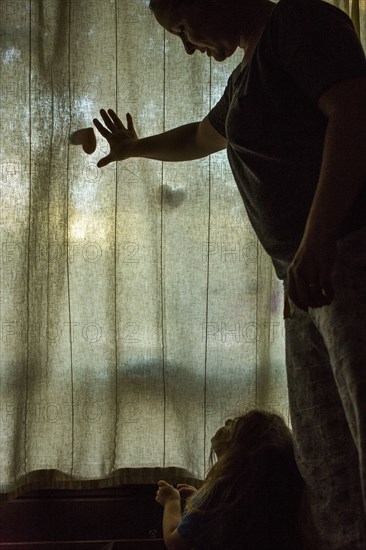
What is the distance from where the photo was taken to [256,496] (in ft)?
3.65

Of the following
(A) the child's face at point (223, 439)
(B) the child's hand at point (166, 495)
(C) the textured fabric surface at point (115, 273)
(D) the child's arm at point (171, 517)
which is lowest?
(D) the child's arm at point (171, 517)

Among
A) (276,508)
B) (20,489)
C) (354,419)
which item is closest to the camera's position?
(354,419)

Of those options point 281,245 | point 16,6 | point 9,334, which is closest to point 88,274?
point 9,334

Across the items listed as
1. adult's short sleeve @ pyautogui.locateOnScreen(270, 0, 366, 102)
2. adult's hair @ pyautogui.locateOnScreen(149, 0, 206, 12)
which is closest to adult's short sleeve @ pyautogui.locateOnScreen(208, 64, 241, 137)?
adult's hair @ pyautogui.locateOnScreen(149, 0, 206, 12)

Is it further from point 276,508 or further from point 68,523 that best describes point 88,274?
point 276,508

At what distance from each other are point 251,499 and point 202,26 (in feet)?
2.50

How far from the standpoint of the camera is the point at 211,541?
112 cm

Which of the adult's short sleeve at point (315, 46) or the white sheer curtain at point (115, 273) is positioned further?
the white sheer curtain at point (115, 273)

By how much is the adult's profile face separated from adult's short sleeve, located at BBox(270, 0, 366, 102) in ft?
0.51

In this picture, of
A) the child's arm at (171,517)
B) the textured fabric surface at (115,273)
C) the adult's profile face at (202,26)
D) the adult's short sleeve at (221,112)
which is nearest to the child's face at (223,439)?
the child's arm at (171,517)

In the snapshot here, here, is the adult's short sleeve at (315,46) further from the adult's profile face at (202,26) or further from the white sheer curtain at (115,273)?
the white sheer curtain at (115,273)

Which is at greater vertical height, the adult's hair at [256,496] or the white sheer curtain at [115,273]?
the white sheer curtain at [115,273]

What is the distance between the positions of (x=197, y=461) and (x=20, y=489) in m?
0.43

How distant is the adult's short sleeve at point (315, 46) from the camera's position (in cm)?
75
